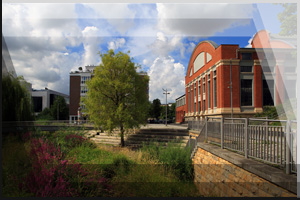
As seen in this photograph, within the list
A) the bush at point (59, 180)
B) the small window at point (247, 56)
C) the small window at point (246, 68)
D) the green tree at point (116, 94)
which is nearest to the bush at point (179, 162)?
the bush at point (59, 180)

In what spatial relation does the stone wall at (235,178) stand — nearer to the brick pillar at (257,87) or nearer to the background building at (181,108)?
the brick pillar at (257,87)

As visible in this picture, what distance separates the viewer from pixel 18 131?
20.8 feet

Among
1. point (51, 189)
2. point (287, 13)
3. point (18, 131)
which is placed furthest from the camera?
point (18, 131)

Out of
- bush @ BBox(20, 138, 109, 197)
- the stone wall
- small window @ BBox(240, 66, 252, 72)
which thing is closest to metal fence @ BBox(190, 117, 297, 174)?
the stone wall

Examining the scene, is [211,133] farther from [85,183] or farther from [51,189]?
[51,189]

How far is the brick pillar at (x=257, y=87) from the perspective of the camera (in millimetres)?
19312

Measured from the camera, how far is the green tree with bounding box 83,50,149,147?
452 inches

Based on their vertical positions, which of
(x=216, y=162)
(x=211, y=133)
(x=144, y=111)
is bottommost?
(x=216, y=162)

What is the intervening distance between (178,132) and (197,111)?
10622 millimetres

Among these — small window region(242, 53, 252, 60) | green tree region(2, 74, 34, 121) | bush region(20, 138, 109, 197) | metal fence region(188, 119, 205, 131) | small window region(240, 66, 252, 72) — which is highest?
small window region(242, 53, 252, 60)

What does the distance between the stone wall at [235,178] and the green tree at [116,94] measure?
561 centimetres

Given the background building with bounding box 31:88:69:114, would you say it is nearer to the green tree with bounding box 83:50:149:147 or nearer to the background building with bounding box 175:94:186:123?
the green tree with bounding box 83:50:149:147

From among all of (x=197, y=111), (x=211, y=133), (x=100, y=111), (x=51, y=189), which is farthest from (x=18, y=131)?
(x=197, y=111)

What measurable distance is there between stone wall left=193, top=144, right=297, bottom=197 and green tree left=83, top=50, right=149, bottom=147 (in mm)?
5612
